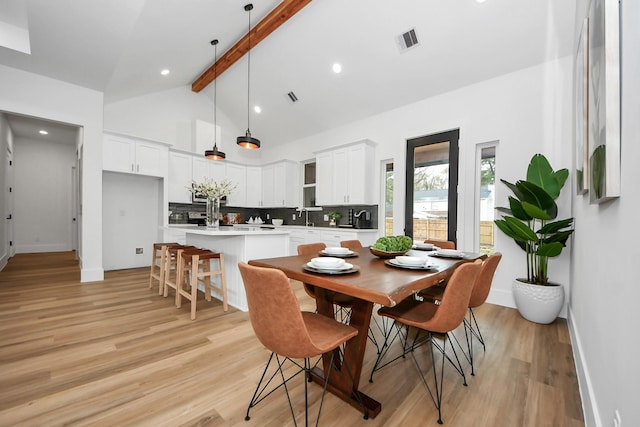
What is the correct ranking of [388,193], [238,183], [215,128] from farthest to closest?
[238,183]
[215,128]
[388,193]

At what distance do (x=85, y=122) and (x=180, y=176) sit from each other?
5.71ft

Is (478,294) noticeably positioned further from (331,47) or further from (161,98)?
(161,98)

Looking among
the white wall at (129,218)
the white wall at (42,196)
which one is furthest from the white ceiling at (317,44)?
the white wall at (42,196)

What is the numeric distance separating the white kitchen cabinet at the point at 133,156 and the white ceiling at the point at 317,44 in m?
0.84

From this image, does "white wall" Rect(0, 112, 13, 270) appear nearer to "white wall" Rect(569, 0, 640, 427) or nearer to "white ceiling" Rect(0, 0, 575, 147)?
"white ceiling" Rect(0, 0, 575, 147)

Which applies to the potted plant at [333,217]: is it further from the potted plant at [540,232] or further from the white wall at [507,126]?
the potted plant at [540,232]

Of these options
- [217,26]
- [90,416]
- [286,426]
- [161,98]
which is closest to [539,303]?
[286,426]

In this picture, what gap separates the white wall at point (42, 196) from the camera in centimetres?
669

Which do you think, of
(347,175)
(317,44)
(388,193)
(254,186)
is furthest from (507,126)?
(254,186)

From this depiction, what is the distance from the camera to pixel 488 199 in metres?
3.64

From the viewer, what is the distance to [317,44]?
160 inches

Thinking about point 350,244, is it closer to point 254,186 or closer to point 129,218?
point 254,186

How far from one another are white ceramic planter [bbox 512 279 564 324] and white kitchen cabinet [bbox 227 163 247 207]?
231 inches

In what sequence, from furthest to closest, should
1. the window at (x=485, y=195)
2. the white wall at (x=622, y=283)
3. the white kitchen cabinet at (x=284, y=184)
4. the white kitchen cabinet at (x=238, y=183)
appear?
the white kitchen cabinet at (x=238, y=183) → the white kitchen cabinet at (x=284, y=184) → the window at (x=485, y=195) → the white wall at (x=622, y=283)
